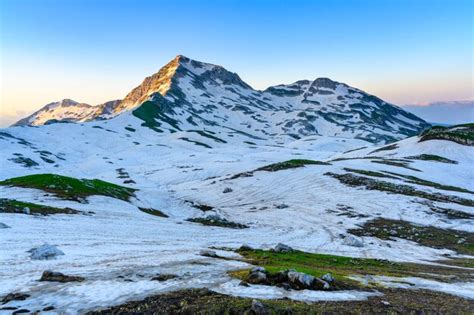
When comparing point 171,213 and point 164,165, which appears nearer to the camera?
point 171,213

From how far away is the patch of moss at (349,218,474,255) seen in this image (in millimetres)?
52000

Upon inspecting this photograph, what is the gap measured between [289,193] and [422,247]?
3888 cm

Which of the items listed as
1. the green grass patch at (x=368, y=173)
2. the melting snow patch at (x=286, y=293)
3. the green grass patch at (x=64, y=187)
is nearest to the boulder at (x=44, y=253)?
the melting snow patch at (x=286, y=293)

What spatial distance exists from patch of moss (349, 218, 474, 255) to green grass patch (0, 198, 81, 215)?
42.7 m

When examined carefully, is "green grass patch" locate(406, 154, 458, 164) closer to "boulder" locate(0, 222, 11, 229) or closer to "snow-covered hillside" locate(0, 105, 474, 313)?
"snow-covered hillside" locate(0, 105, 474, 313)

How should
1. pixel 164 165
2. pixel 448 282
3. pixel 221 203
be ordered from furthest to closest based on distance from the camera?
pixel 164 165, pixel 221 203, pixel 448 282

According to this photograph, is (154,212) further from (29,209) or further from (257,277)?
(257,277)

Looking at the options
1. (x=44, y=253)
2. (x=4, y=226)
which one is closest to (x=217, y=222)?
(x=4, y=226)

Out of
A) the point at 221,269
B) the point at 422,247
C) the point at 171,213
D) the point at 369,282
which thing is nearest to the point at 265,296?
the point at 221,269

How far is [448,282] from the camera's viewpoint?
30.3 metres

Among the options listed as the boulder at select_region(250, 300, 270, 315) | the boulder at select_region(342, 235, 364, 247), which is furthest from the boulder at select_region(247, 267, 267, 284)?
the boulder at select_region(342, 235, 364, 247)

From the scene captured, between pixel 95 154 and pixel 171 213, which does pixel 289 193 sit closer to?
pixel 171 213

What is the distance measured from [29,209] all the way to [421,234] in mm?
54842

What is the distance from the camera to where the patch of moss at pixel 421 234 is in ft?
171
